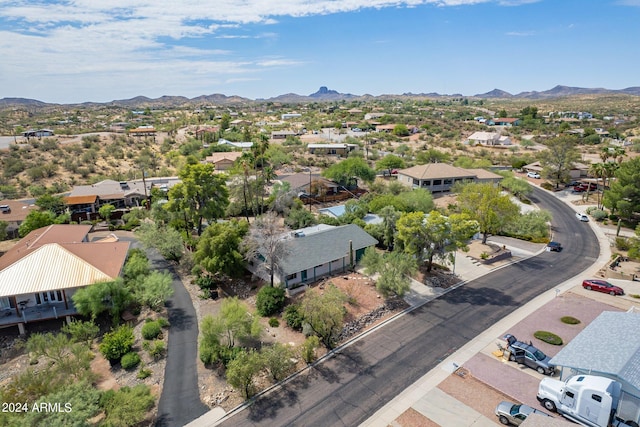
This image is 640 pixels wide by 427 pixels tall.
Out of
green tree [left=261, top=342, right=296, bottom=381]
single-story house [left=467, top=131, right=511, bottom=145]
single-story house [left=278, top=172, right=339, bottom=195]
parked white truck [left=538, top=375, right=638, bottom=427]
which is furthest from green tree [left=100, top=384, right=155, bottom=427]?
single-story house [left=467, top=131, right=511, bottom=145]

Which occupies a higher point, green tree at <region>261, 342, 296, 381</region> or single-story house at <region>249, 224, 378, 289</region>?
single-story house at <region>249, 224, 378, 289</region>

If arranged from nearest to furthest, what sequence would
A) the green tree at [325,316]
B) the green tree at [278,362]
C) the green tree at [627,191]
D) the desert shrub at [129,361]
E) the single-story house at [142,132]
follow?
the green tree at [278,362], the desert shrub at [129,361], the green tree at [325,316], the green tree at [627,191], the single-story house at [142,132]

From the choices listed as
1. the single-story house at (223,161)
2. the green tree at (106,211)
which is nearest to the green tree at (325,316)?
the green tree at (106,211)

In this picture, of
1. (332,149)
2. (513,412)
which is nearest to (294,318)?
(513,412)

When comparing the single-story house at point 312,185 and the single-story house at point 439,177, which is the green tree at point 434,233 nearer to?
the single-story house at point 312,185

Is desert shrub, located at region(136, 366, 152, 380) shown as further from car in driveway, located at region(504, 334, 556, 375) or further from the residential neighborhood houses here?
car in driveway, located at region(504, 334, 556, 375)

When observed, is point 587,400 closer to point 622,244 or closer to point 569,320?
point 569,320
